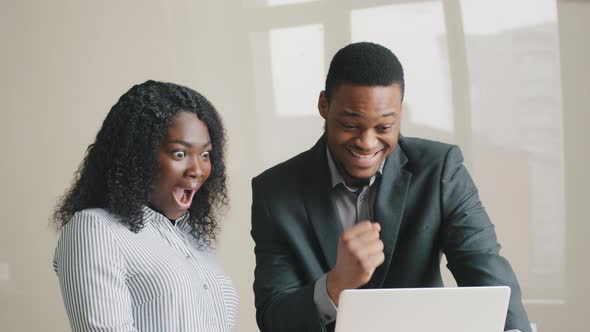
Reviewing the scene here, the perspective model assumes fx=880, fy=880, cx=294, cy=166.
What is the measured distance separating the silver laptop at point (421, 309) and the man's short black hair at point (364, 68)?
21.2 inches

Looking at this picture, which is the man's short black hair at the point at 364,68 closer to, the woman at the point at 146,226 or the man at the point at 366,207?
the man at the point at 366,207

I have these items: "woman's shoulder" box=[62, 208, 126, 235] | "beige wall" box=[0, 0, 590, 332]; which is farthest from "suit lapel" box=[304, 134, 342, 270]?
"beige wall" box=[0, 0, 590, 332]

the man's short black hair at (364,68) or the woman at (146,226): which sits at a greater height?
the man's short black hair at (364,68)

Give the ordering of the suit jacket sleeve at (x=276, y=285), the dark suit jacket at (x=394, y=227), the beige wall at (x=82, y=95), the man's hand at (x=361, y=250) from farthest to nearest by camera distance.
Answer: the beige wall at (x=82, y=95)
the dark suit jacket at (x=394, y=227)
the suit jacket sleeve at (x=276, y=285)
the man's hand at (x=361, y=250)

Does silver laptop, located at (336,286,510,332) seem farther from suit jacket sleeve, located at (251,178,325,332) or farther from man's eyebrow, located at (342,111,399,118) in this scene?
man's eyebrow, located at (342,111,399,118)

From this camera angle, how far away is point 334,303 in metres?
1.73

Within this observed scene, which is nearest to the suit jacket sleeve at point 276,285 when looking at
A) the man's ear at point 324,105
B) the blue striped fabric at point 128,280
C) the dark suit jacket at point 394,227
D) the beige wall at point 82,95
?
the dark suit jacket at point 394,227

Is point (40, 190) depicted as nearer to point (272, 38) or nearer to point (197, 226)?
point (272, 38)

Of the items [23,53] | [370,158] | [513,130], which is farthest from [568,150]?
[23,53]

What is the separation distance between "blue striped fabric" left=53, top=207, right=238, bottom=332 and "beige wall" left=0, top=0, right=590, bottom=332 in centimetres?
226

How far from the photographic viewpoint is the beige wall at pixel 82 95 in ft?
13.5

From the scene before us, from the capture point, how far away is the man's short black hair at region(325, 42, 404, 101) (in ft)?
6.00

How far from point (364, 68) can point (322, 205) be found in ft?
1.09

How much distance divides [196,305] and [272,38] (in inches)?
97.0
